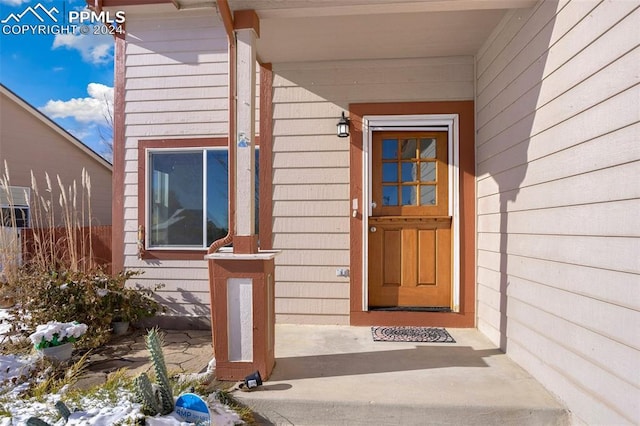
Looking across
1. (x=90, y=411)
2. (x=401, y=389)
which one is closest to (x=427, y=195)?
(x=401, y=389)

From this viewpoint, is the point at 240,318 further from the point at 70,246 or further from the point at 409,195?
the point at 70,246

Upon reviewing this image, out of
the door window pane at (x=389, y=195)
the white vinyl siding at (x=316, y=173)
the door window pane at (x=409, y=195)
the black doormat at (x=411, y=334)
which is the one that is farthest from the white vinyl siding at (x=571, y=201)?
the white vinyl siding at (x=316, y=173)

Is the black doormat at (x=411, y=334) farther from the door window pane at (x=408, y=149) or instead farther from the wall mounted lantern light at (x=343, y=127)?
the wall mounted lantern light at (x=343, y=127)

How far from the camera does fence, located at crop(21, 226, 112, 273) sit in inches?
141

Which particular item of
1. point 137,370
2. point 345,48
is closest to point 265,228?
point 137,370

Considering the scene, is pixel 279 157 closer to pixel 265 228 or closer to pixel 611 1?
pixel 265 228

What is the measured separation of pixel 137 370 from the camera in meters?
2.51

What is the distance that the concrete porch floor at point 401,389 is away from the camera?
193cm

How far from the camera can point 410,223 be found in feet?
11.4

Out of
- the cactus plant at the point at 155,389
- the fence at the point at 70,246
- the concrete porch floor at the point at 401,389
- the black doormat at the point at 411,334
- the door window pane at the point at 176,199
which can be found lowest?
the concrete porch floor at the point at 401,389

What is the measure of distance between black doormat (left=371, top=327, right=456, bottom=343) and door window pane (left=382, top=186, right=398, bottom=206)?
4.10 ft

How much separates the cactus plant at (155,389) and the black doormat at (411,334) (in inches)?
70.1

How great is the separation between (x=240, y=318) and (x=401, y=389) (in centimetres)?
113

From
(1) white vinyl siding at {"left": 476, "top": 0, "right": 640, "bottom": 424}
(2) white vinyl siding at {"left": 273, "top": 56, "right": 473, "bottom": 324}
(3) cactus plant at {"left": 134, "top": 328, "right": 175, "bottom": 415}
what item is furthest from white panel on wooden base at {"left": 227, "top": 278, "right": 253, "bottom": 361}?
(1) white vinyl siding at {"left": 476, "top": 0, "right": 640, "bottom": 424}
